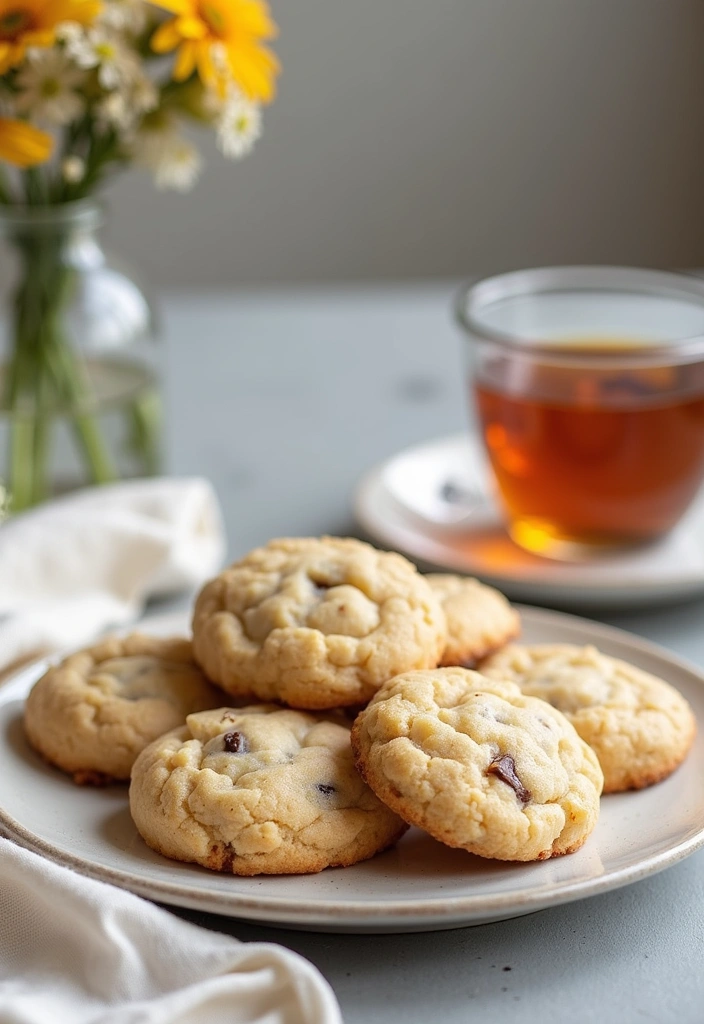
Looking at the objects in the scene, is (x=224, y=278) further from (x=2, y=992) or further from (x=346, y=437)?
(x=2, y=992)

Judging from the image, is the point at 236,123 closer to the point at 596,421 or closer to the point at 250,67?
the point at 250,67

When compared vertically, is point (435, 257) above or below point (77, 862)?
below

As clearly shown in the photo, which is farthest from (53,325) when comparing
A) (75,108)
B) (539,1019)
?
(539,1019)

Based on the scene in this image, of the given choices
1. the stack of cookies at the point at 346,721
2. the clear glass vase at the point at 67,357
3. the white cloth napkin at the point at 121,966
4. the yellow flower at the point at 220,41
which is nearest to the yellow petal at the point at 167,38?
the yellow flower at the point at 220,41

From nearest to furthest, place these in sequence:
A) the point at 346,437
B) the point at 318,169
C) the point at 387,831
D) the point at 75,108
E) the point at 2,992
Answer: the point at 2,992
the point at 387,831
the point at 75,108
the point at 346,437
the point at 318,169

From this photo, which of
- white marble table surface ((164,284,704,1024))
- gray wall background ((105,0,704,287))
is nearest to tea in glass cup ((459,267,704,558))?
white marble table surface ((164,284,704,1024))

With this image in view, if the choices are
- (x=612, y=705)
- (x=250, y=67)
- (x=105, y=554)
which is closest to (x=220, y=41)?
(x=250, y=67)

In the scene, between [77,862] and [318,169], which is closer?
[77,862]
